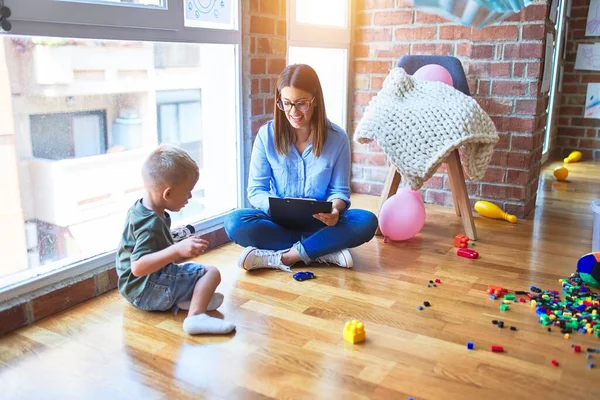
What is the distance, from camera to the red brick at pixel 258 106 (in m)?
2.50

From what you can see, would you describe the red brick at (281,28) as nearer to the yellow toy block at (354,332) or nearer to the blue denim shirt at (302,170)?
the blue denim shirt at (302,170)

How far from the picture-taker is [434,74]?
2.60 m

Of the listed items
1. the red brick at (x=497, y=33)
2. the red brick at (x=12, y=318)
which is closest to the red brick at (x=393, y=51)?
the red brick at (x=497, y=33)

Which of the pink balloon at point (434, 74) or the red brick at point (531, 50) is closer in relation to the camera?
the pink balloon at point (434, 74)

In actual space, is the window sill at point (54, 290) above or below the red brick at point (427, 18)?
below

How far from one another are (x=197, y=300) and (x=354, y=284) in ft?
1.89

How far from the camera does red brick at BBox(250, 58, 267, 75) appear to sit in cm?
246

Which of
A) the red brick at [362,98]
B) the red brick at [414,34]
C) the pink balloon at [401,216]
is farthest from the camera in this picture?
the red brick at [362,98]

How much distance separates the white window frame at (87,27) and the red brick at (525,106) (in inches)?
59.1

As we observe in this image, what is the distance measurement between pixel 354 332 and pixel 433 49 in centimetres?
194

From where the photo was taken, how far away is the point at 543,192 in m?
3.54

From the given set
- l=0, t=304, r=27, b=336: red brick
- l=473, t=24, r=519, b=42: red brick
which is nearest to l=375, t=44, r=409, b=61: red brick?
l=473, t=24, r=519, b=42: red brick

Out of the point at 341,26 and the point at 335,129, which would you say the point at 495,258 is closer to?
the point at 335,129

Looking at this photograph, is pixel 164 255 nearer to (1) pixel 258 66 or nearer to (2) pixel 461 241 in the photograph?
(1) pixel 258 66
